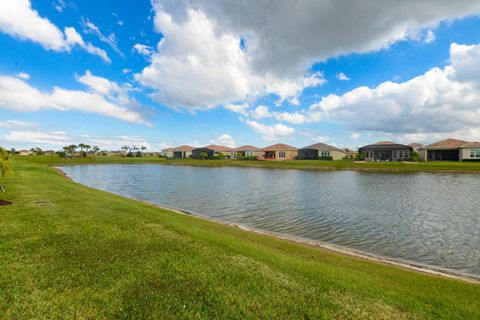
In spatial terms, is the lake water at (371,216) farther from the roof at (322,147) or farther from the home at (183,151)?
the home at (183,151)

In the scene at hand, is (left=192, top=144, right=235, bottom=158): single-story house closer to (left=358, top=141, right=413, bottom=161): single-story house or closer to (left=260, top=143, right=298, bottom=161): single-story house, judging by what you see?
(left=260, top=143, right=298, bottom=161): single-story house

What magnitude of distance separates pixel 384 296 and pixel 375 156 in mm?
74896

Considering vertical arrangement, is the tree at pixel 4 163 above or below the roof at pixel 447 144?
below

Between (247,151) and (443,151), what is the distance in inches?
2500

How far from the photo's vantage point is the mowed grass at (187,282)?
4.43 m

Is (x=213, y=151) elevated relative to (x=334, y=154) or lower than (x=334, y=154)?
elevated

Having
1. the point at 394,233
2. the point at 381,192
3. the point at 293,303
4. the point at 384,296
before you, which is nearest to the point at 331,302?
the point at 293,303

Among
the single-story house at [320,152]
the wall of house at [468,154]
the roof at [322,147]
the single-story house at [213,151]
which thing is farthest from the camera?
the single-story house at [213,151]

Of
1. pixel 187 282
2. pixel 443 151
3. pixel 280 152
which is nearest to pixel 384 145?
pixel 443 151

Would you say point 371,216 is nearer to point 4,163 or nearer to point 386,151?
point 4,163

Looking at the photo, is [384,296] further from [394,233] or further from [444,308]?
[394,233]

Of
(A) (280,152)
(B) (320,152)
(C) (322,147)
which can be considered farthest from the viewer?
(A) (280,152)

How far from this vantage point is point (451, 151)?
204 feet

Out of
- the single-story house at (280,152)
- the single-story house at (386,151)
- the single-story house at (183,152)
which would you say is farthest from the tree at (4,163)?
the single-story house at (183,152)
